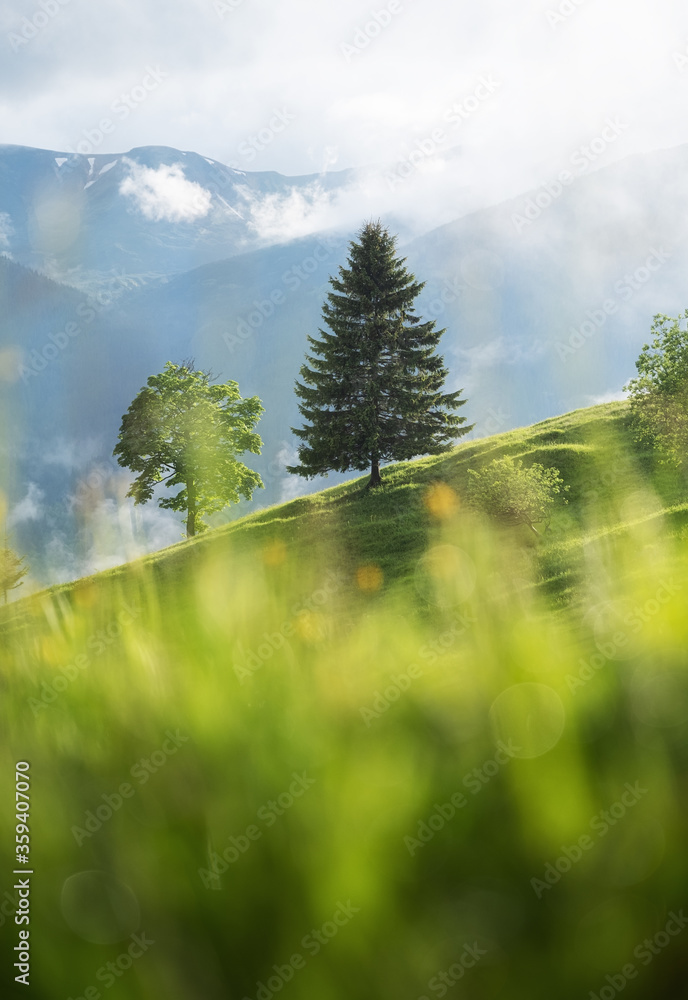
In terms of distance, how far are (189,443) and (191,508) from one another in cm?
→ 456

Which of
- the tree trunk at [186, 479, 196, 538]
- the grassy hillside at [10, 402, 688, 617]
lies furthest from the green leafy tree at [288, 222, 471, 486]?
the tree trunk at [186, 479, 196, 538]

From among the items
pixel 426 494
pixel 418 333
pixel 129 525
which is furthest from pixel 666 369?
pixel 129 525

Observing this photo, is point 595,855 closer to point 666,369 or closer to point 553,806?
point 553,806

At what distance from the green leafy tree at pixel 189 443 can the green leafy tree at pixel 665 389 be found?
24.1m

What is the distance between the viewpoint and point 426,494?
117ft

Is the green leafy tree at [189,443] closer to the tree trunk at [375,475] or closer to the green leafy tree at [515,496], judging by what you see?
the tree trunk at [375,475]

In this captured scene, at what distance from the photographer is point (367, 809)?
1116mm

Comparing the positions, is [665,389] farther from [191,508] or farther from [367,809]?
[367,809]

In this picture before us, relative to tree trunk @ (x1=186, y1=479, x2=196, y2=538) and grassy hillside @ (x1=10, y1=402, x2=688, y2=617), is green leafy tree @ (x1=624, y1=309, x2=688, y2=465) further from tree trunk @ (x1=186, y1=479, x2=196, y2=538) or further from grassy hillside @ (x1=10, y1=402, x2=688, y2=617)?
tree trunk @ (x1=186, y1=479, x2=196, y2=538)

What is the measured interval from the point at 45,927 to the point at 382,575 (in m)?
26.0

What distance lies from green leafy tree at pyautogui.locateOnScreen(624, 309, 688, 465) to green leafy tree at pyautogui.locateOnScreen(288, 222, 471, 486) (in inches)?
436

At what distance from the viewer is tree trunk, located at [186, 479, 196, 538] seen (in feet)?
148

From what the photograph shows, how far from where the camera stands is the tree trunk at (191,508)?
45219 millimetres

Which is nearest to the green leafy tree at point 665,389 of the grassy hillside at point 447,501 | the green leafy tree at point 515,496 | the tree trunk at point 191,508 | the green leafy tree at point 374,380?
the grassy hillside at point 447,501
